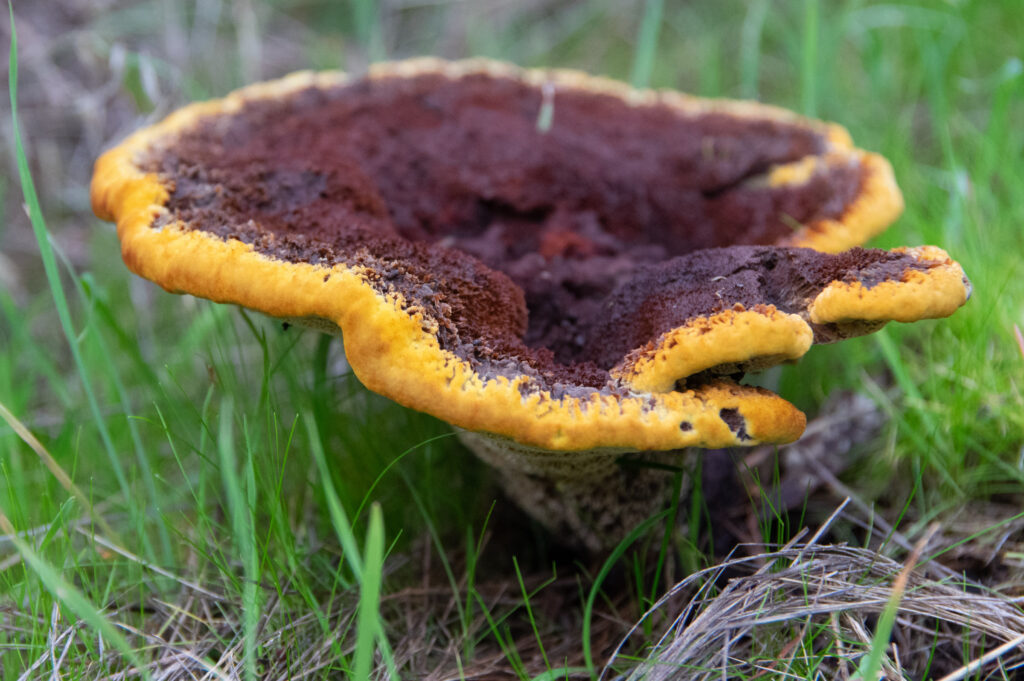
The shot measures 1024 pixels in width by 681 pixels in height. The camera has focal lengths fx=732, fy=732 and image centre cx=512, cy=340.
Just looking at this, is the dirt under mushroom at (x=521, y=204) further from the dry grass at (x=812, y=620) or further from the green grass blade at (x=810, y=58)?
the green grass blade at (x=810, y=58)

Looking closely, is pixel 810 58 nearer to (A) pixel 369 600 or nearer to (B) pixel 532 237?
(B) pixel 532 237

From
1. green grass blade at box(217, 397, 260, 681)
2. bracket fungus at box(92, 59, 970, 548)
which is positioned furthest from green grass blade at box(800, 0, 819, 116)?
green grass blade at box(217, 397, 260, 681)

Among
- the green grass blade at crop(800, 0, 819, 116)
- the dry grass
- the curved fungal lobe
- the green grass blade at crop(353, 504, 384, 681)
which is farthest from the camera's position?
the green grass blade at crop(800, 0, 819, 116)

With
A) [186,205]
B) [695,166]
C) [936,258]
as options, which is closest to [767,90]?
[695,166]

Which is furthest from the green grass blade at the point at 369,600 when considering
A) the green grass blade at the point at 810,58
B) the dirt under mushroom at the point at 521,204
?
the green grass blade at the point at 810,58

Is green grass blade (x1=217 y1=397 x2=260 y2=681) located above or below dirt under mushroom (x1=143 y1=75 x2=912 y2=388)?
below

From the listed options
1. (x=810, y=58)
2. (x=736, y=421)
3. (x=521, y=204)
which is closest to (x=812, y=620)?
(x=736, y=421)

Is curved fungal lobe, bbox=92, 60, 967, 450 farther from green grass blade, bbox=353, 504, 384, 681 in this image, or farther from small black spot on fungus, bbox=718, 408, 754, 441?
green grass blade, bbox=353, 504, 384, 681

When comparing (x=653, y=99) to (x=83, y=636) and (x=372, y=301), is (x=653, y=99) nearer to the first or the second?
(x=372, y=301)
